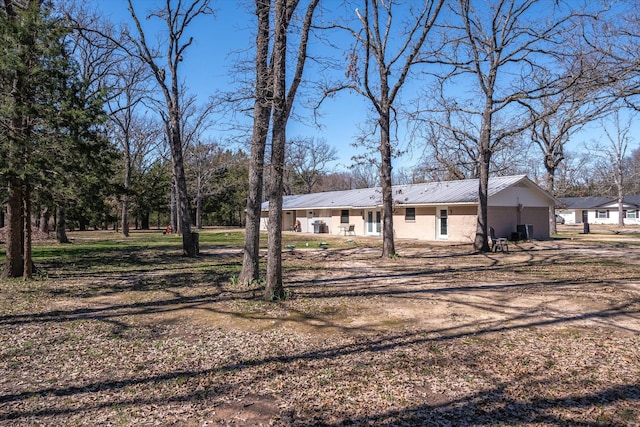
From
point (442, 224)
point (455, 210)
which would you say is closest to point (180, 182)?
point (455, 210)

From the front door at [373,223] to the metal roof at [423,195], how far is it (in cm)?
89

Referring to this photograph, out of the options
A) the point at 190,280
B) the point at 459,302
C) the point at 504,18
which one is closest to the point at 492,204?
the point at 504,18

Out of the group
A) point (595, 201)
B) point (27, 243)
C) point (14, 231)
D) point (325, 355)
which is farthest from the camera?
point (595, 201)

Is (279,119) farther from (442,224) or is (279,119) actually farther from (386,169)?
(442,224)

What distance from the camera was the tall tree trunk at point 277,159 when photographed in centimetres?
710

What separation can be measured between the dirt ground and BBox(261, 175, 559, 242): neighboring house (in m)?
12.1

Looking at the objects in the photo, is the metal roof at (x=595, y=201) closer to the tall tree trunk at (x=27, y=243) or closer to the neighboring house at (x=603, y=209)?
the neighboring house at (x=603, y=209)

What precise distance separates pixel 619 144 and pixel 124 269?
45.4m

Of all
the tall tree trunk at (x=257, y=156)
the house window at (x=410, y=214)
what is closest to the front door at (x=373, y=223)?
the house window at (x=410, y=214)

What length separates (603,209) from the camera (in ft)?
170

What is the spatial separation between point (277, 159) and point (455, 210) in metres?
16.4

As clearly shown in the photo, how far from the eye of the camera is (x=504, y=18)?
15273mm

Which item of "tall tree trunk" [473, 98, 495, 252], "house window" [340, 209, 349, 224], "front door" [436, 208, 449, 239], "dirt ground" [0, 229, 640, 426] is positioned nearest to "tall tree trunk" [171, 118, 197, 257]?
"dirt ground" [0, 229, 640, 426]

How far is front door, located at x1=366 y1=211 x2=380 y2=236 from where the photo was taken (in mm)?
26620
